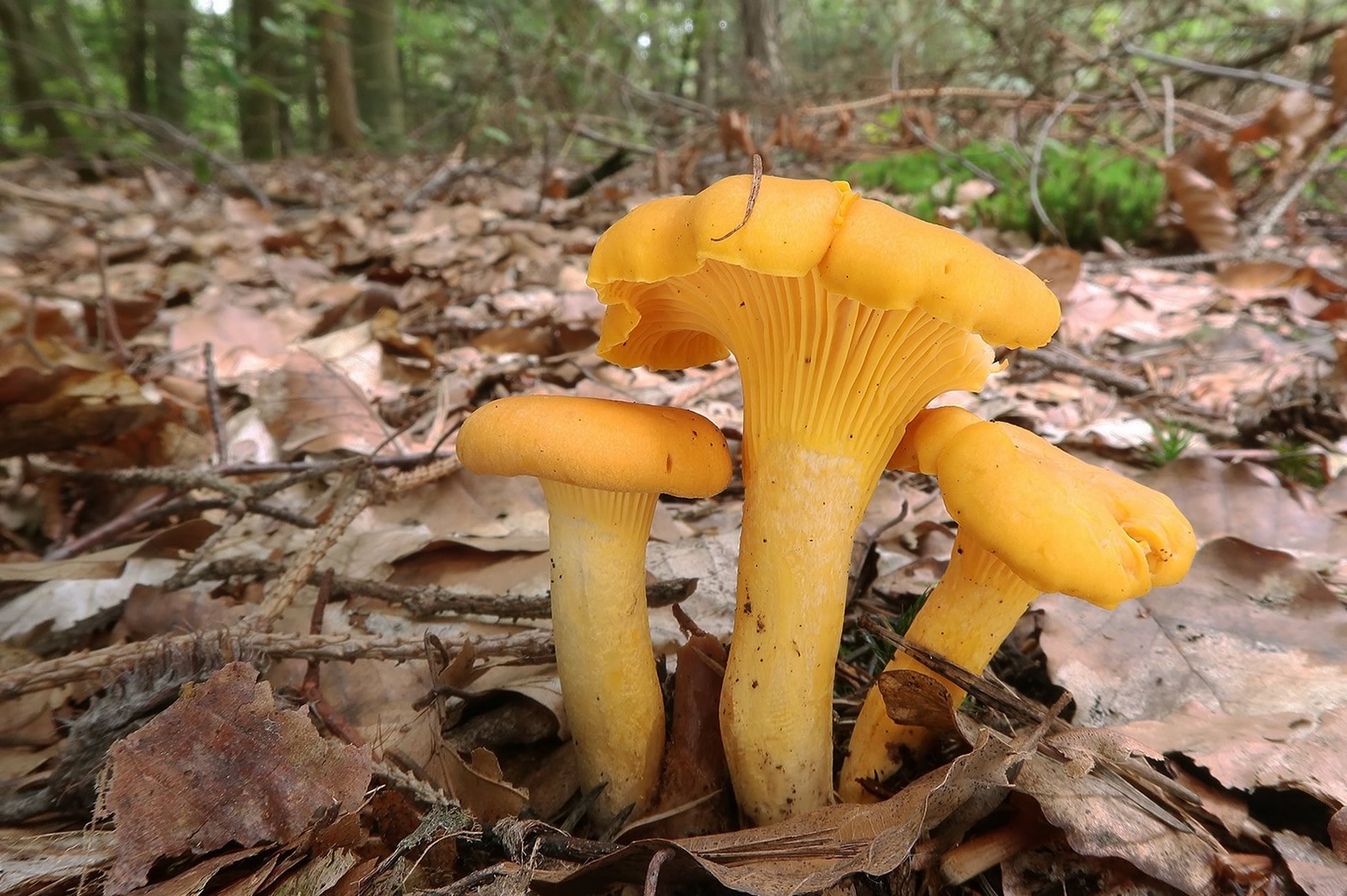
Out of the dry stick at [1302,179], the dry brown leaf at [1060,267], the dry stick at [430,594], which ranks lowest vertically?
the dry stick at [430,594]

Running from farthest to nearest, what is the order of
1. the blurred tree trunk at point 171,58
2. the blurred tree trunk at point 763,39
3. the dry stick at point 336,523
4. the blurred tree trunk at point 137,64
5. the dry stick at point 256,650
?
the blurred tree trunk at point 137,64
the blurred tree trunk at point 171,58
the blurred tree trunk at point 763,39
the dry stick at point 336,523
the dry stick at point 256,650

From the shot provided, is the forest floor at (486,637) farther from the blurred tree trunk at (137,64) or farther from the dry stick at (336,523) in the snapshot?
the blurred tree trunk at (137,64)

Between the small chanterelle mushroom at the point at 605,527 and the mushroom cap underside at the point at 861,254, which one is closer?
the mushroom cap underside at the point at 861,254

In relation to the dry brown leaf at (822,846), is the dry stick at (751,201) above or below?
above

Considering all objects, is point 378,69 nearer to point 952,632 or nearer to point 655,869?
point 952,632

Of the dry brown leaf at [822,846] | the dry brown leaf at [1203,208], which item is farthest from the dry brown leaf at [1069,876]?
the dry brown leaf at [1203,208]

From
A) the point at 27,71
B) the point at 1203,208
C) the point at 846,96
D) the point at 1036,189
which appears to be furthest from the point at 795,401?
the point at 27,71
